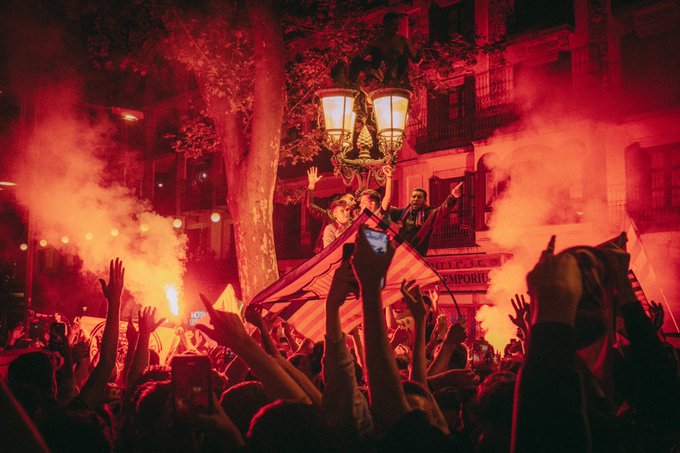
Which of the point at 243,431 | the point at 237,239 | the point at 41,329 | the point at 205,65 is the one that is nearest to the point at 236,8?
the point at 205,65

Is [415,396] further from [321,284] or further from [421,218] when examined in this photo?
[421,218]

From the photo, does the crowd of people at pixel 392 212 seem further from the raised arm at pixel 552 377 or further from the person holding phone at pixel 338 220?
the raised arm at pixel 552 377

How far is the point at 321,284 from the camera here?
5793mm

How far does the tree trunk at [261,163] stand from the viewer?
35.3 ft

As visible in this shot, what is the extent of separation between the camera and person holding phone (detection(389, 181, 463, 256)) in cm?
734

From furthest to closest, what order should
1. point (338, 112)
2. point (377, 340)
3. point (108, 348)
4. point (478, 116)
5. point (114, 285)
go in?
point (478, 116)
point (338, 112)
point (114, 285)
point (108, 348)
point (377, 340)

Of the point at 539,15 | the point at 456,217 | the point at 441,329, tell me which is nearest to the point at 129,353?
the point at 441,329

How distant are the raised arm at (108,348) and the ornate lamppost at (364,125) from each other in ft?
11.6

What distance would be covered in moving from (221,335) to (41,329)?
48.4 ft

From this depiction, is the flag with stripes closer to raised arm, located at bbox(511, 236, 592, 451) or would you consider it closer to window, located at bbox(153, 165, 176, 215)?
raised arm, located at bbox(511, 236, 592, 451)

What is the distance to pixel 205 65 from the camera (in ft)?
40.2

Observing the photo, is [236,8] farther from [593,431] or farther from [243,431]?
Answer: [593,431]

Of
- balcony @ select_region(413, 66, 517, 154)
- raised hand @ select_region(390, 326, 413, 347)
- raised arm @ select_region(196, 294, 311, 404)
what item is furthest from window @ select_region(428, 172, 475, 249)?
raised arm @ select_region(196, 294, 311, 404)

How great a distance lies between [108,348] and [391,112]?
→ 13.3ft
